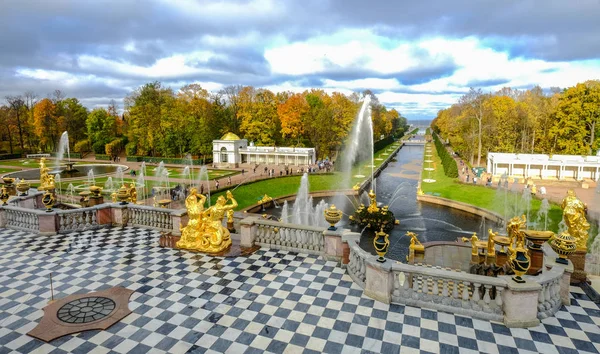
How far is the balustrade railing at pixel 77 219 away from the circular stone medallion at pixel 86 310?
7336 mm

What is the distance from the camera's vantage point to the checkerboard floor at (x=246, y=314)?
829 centimetres

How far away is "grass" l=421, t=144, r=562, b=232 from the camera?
104 feet

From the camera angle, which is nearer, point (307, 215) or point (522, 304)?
point (522, 304)

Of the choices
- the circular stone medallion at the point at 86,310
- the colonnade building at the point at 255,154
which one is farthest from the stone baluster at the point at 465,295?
the colonnade building at the point at 255,154

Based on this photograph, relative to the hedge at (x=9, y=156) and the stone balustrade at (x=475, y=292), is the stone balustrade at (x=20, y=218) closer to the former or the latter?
the stone balustrade at (x=475, y=292)

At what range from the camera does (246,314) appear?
31.4ft

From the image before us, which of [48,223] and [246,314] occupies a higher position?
[48,223]

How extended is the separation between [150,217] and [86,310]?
7.42 meters

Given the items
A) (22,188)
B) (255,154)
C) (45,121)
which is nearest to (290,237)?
(22,188)

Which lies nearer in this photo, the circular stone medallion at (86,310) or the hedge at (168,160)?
the circular stone medallion at (86,310)

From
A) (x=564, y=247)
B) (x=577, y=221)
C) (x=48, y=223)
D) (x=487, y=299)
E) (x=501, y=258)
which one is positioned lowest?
(x=501, y=258)

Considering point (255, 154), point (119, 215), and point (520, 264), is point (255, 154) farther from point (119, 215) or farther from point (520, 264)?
point (520, 264)

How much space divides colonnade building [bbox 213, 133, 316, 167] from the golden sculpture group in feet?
160

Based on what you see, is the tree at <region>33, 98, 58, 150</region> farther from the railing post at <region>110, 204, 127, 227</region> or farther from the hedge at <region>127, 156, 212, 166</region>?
the railing post at <region>110, 204, 127, 227</region>
